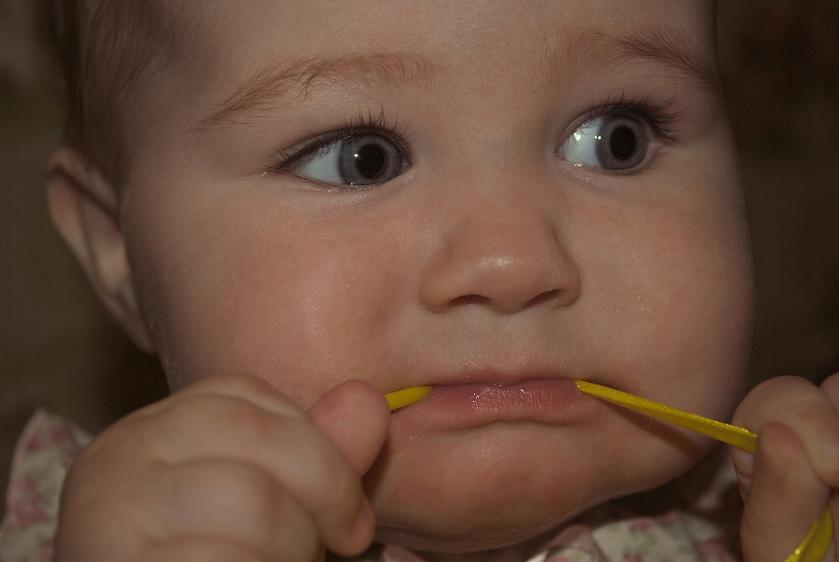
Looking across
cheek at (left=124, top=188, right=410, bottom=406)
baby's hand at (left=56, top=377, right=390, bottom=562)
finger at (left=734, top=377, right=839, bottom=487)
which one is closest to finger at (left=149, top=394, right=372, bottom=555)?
baby's hand at (left=56, top=377, right=390, bottom=562)

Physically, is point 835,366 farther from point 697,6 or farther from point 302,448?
point 302,448

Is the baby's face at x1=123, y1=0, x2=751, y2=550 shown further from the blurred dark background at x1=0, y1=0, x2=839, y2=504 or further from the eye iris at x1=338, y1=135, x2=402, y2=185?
the blurred dark background at x1=0, y1=0, x2=839, y2=504

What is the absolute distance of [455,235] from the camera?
2.58 ft

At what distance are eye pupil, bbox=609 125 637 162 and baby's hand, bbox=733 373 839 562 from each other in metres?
0.22

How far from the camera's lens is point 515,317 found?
2.60ft

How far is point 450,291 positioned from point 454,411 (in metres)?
0.09

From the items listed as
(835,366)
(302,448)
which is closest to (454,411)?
(302,448)

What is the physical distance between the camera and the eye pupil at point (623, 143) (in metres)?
0.92

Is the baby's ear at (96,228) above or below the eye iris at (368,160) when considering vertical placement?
below

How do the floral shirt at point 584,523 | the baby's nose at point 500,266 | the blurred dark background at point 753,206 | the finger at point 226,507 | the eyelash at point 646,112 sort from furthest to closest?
the blurred dark background at point 753,206 → the floral shirt at point 584,523 → the eyelash at point 646,112 → the baby's nose at point 500,266 → the finger at point 226,507

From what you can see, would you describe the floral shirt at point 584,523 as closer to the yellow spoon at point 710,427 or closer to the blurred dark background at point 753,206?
the yellow spoon at point 710,427

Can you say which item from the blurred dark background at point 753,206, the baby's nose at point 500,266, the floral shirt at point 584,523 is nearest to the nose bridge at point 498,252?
the baby's nose at point 500,266

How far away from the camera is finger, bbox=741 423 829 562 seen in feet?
2.55

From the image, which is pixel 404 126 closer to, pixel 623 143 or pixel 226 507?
pixel 623 143
